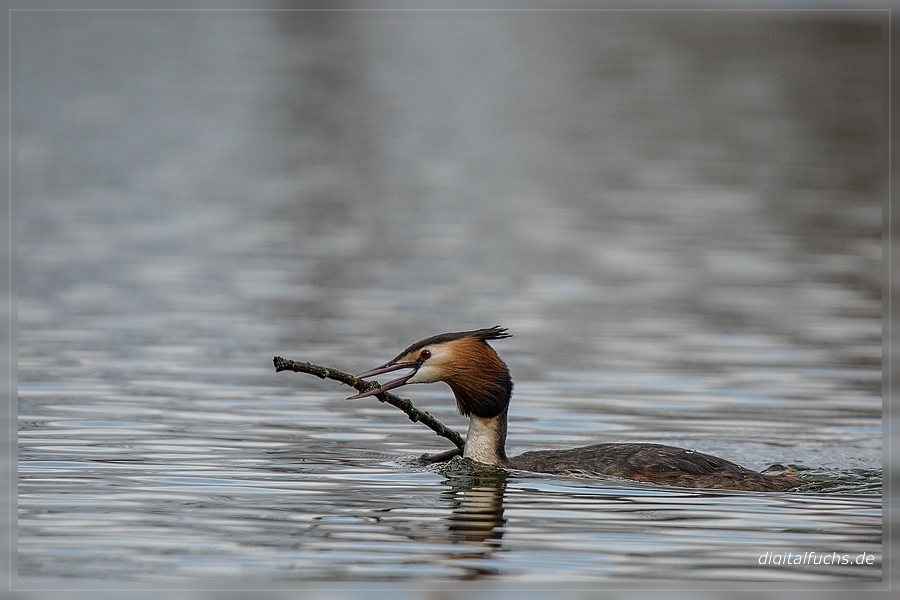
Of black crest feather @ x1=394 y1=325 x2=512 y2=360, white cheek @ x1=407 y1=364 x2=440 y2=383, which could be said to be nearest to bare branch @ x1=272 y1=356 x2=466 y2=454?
white cheek @ x1=407 y1=364 x2=440 y2=383

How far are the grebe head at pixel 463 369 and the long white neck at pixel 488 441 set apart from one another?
0.06 m

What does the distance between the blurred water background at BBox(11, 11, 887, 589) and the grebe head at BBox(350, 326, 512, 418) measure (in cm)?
59

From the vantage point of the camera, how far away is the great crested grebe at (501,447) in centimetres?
1164

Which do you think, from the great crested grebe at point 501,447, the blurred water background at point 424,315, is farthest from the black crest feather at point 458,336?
the blurred water background at point 424,315

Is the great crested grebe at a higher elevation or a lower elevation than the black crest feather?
lower

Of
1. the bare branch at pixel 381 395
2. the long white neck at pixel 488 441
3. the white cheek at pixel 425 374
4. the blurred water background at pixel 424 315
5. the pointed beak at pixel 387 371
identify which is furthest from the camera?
the long white neck at pixel 488 441

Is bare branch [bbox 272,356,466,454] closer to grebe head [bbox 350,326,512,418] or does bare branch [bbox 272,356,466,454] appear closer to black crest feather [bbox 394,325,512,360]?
grebe head [bbox 350,326,512,418]

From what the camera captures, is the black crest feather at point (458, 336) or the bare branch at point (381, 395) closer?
the bare branch at point (381, 395)

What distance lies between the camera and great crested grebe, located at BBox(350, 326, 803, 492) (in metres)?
11.6

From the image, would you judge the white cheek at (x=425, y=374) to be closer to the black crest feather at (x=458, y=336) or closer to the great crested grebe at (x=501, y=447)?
the great crested grebe at (x=501, y=447)

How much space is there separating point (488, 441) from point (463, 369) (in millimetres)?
627

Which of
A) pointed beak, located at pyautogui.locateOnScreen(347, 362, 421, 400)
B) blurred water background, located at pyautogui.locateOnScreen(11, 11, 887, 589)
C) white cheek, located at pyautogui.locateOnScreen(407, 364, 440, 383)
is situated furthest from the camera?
white cheek, located at pyautogui.locateOnScreen(407, 364, 440, 383)

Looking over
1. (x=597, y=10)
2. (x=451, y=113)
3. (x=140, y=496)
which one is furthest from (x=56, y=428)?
(x=597, y=10)

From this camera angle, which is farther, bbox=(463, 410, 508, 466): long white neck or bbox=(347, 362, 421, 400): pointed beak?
bbox=(463, 410, 508, 466): long white neck
